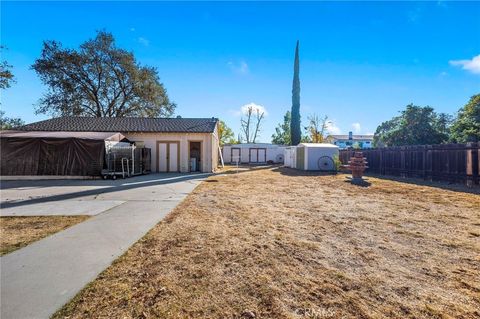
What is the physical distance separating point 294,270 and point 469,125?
81.8ft

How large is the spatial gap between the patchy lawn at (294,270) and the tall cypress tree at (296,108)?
90.9ft

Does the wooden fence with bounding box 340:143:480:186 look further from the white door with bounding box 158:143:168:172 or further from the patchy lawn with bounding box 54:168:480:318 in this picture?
the white door with bounding box 158:143:168:172

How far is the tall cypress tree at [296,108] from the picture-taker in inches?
1292

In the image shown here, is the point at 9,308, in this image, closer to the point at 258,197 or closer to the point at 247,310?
the point at 247,310

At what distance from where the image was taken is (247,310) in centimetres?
219

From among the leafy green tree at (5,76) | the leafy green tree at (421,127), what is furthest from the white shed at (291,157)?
the leafy green tree at (5,76)

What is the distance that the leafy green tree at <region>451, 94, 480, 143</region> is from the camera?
18703mm

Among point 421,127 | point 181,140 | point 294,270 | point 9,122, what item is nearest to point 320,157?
point 181,140

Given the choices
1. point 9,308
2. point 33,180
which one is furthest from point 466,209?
point 33,180

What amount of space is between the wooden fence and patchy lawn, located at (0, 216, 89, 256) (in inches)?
568

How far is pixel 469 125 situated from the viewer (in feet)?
64.7

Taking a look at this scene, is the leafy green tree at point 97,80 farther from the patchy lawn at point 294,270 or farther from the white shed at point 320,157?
the patchy lawn at point 294,270

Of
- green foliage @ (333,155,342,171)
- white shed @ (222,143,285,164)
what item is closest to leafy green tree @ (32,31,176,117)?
white shed @ (222,143,285,164)

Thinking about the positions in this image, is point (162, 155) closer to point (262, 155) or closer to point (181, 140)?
point (181, 140)
